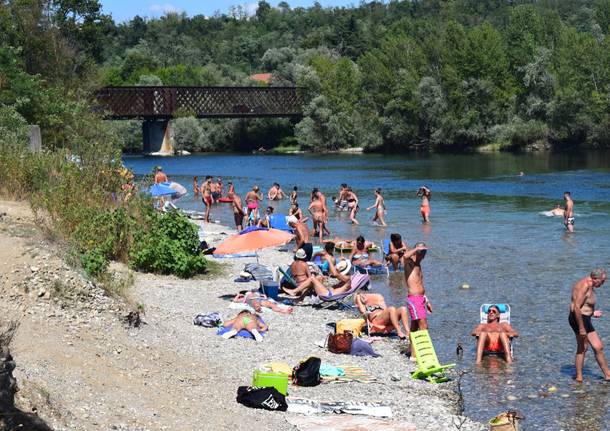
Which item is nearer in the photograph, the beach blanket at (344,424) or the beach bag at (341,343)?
the beach blanket at (344,424)

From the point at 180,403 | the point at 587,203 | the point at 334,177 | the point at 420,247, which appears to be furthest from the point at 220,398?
the point at 334,177

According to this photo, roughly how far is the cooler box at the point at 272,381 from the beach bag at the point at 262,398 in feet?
1.51

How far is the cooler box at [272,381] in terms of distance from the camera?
1177cm

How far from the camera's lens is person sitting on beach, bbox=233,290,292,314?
17.3 meters

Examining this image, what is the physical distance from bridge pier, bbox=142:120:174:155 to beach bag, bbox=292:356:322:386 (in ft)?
292

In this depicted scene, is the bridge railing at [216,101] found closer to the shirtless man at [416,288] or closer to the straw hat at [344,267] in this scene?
the straw hat at [344,267]

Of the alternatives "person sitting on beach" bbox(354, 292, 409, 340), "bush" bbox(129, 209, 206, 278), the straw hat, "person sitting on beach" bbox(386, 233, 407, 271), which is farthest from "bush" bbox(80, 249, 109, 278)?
"person sitting on beach" bbox(386, 233, 407, 271)

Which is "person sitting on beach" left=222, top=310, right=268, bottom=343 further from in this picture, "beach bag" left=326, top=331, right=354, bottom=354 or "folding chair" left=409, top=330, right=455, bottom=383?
"folding chair" left=409, top=330, right=455, bottom=383

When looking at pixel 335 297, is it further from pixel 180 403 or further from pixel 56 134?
pixel 56 134

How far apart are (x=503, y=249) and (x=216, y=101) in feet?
249

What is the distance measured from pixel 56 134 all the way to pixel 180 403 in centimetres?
2611

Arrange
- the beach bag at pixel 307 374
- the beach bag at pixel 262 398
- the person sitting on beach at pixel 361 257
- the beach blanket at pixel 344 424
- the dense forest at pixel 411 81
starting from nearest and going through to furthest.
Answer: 1. the beach blanket at pixel 344 424
2. the beach bag at pixel 262 398
3. the beach bag at pixel 307 374
4. the person sitting on beach at pixel 361 257
5. the dense forest at pixel 411 81

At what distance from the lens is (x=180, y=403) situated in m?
10.6

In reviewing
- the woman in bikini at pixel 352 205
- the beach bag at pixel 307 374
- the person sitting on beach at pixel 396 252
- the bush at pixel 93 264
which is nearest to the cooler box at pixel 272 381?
the beach bag at pixel 307 374
